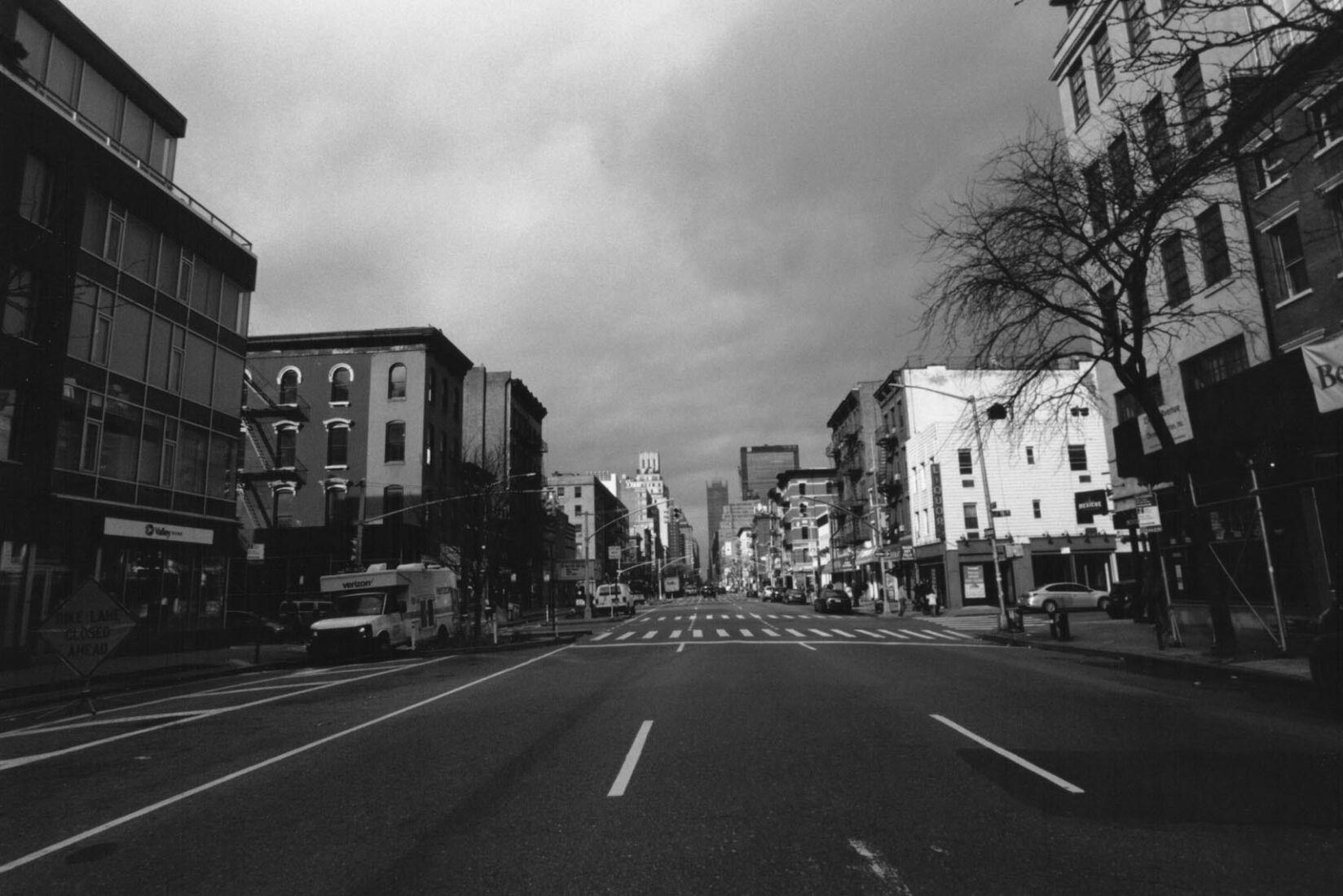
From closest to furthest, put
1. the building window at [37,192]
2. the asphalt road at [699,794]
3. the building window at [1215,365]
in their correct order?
1. the asphalt road at [699,794]
2. the building window at [1215,365]
3. the building window at [37,192]

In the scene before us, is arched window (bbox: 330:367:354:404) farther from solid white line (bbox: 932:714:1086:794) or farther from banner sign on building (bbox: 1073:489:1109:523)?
solid white line (bbox: 932:714:1086:794)

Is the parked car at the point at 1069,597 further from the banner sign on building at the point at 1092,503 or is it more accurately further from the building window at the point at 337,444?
the building window at the point at 337,444

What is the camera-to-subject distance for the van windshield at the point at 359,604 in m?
24.5

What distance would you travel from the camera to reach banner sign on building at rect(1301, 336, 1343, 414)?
13133mm

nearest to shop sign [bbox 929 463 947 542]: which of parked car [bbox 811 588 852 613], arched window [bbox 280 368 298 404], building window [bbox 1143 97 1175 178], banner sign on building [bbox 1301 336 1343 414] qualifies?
parked car [bbox 811 588 852 613]

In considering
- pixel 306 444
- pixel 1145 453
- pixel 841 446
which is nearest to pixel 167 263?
pixel 306 444

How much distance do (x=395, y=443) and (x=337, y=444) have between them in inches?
135

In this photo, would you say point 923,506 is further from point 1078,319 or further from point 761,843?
point 761,843

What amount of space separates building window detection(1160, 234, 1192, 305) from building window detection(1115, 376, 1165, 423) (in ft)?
8.35

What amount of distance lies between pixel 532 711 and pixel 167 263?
2625 cm

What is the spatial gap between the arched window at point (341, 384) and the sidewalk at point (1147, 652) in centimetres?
3875

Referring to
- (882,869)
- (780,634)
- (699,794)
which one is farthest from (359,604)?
(882,869)

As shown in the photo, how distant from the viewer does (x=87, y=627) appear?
46.5 ft

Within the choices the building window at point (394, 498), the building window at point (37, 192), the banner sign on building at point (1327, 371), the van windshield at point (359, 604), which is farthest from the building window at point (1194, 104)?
the building window at point (394, 498)
